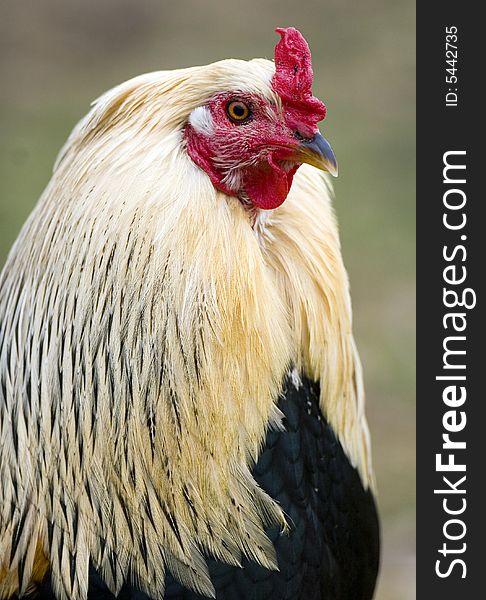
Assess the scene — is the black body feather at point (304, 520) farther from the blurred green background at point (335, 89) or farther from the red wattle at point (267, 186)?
the blurred green background at point (335, 89)

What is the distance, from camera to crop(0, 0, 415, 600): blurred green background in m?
4.19

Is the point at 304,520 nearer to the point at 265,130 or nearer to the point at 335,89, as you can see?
the point at 265,130

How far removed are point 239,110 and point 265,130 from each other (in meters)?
0.07

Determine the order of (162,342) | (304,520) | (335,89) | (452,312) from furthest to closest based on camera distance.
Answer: (335,89)
(452,312)
(304,520)
(162,342)

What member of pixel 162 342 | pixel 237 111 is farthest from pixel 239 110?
pixel 162 342

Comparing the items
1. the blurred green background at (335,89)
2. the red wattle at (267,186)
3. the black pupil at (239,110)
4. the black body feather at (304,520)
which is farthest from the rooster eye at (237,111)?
the blurred green background at (335,89)

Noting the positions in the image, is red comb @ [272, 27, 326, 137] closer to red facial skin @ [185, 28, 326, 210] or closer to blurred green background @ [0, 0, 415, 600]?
red facial skin @ [185, 28, 326, 210]

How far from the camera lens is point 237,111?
5.47 feet

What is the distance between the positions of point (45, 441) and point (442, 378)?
46.9 inches

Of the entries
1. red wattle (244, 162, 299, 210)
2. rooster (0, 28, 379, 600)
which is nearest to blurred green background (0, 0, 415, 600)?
rooster (0, 28, 379, 600)

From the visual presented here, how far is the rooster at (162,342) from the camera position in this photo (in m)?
1.62

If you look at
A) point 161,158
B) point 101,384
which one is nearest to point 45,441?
point 101,384

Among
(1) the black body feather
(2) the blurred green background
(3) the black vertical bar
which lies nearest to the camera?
(1) the black body feather

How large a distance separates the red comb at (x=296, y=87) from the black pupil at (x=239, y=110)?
0.08 metres
